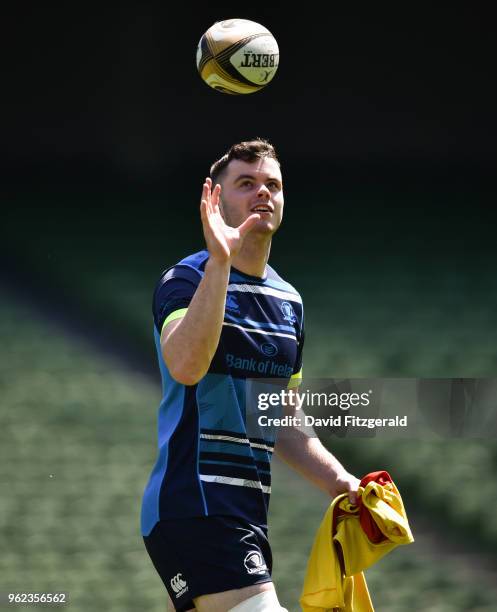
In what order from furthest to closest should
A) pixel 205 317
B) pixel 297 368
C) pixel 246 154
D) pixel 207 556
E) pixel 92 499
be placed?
1. pixel 92 499
2. pixel 297 368
3. pixel 246 154
4. pixel 207 556
5. pixel 205 317

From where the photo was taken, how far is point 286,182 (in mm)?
7578

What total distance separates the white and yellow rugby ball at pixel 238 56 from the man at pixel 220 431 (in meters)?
1.19

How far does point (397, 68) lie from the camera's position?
7363 millimetres

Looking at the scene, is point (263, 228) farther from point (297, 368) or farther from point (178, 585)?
point (178, 585)

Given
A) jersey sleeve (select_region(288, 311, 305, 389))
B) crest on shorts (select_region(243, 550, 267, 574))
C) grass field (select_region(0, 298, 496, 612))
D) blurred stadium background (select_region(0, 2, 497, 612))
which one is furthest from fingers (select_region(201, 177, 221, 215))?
blurred stadium background (select_region(0, 2, 497, 612))

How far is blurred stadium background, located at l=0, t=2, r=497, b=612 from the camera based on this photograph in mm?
6738

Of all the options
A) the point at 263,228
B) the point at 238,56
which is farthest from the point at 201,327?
the point at 238,56

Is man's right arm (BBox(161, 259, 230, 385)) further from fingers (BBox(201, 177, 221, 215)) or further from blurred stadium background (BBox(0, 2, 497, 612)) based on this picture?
blurred stadium background (BBox(0, 2, 497, 612))

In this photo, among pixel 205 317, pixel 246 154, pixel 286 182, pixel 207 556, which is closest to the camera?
pixel 205 317

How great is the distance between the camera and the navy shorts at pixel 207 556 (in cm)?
293

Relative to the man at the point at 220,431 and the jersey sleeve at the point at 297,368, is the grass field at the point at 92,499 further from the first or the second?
the man at the point at 220,431

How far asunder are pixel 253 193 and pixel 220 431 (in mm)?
717

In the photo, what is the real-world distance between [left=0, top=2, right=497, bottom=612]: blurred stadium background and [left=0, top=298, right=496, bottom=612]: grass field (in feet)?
0.12

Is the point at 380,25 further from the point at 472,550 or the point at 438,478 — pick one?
the point at 472,550
